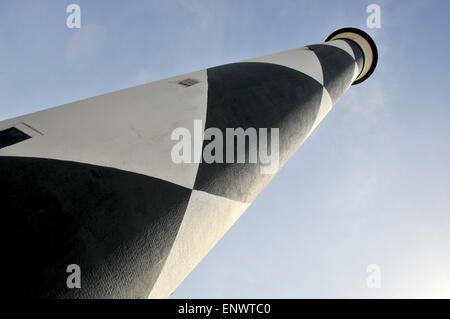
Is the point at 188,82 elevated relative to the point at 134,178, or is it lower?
elevated

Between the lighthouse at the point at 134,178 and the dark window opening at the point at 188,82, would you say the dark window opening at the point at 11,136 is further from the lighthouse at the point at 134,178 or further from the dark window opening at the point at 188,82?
the dark window opening at the point at 188,82

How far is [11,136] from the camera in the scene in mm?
1166

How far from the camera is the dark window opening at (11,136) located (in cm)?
111

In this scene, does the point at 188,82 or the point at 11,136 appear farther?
the point at 188,82

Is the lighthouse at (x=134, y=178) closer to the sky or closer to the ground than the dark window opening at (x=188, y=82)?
closer to the ground

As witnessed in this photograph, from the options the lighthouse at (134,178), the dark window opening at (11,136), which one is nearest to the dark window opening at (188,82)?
the lighthouse at (134,178)

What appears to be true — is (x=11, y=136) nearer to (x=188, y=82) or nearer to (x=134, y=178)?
(x=134, y=178)

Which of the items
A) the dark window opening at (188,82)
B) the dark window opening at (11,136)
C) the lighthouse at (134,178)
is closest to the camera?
the lighthouse at (134,178)

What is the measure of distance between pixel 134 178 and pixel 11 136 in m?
0.58

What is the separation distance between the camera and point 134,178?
1.14m

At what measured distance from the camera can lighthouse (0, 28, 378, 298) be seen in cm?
86

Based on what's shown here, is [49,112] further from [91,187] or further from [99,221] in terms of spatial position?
[99,221]

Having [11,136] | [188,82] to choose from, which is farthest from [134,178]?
[188,82]

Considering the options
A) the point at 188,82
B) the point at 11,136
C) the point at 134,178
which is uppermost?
the point at 188,82
